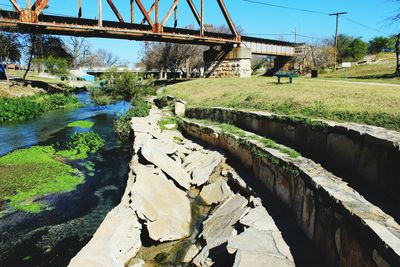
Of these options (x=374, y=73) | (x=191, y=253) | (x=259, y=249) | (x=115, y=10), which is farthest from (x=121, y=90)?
(x=259, y=249)

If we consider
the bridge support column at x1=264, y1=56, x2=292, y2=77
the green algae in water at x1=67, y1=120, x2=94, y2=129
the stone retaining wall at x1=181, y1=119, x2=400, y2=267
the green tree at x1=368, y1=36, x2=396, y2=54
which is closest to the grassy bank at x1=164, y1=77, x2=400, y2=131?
the stone retaining wall at x1=181, y1=119, x2=400, y2=267

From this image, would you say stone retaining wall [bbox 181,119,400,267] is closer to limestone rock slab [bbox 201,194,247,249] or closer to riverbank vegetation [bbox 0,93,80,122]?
limestone rock slab [bbox 201,194,247,249]

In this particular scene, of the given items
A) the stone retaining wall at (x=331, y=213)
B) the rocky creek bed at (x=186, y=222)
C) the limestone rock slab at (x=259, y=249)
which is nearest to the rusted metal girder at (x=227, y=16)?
the rocky creek bed at (x=186, y=222)

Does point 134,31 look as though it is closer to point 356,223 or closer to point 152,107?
point 152,107

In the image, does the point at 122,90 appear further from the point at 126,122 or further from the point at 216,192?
the point at 216,192

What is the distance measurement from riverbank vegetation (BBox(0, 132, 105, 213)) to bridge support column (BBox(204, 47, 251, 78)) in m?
16.9

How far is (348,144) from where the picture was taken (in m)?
6.49

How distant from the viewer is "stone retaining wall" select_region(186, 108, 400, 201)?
532 centimetres

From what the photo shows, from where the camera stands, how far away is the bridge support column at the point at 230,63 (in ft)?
94.9

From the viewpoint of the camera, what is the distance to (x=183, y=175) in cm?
1005

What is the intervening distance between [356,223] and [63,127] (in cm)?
1949

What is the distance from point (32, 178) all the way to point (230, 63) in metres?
21.9

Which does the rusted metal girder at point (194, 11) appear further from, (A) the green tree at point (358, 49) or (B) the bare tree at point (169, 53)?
(A) the green tree at point (358, 49)

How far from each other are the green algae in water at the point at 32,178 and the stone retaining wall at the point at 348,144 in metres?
6.59
